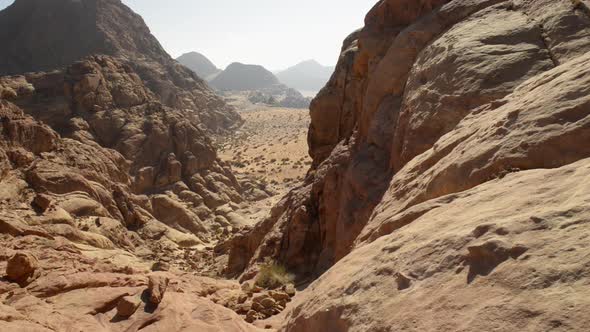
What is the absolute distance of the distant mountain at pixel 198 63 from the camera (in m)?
167

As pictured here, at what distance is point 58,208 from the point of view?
638 inches

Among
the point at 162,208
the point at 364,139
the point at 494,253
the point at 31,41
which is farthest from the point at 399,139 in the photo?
the point at 31,41

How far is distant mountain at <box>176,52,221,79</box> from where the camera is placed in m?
167

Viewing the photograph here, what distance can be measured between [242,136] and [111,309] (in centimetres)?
5450

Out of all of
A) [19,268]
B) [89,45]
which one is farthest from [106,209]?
[89,45]

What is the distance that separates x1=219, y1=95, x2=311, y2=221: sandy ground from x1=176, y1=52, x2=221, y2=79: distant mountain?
9573 centimetres

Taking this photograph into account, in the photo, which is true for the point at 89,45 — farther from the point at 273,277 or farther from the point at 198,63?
the point at 198,63

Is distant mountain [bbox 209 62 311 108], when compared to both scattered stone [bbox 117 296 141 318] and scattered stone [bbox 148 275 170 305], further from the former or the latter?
scattered stone [bbox 117 296 141 318]

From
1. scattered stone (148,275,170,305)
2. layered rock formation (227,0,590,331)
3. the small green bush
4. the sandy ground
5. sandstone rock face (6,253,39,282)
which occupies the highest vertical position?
layered rock formation (227,0,590,331)

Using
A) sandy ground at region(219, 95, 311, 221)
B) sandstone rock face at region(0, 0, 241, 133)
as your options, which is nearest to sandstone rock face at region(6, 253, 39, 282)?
sandy ground at region(219, 95, 311, 221)

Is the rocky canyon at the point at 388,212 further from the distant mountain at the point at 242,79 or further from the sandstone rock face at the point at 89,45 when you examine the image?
the distant mountain at the point at 242,79

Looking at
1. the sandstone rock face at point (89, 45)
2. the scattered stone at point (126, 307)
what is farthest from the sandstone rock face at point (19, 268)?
the sandstone rock face at point (89, 45)

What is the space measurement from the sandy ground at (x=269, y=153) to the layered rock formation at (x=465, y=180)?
64.6 ft

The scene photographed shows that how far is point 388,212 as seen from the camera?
21.4 ft
